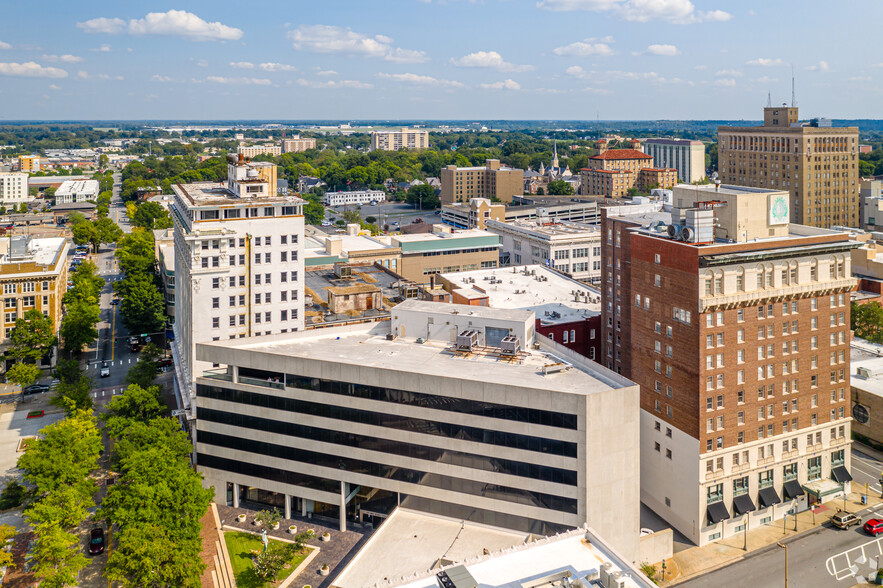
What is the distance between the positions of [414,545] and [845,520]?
42.3 metres

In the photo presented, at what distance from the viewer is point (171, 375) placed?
117 m

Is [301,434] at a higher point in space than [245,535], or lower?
higher

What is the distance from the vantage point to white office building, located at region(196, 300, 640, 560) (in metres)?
62.9

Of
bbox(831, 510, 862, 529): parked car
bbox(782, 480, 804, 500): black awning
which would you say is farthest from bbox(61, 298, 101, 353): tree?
bbox(831, 510, 862, 529): parked car

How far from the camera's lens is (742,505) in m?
72.2

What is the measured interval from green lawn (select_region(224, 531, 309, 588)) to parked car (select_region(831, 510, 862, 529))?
50674 mm

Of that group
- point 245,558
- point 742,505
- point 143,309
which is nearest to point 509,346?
point 742,505

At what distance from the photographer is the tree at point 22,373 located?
354 ft

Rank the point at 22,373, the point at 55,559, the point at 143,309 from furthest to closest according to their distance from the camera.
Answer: the point at 143,309
the point at 22,373
the point at 55,559

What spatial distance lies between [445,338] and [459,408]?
1495 centimetres

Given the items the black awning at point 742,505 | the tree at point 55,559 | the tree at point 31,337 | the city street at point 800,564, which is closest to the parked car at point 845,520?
the city street at point 800,564

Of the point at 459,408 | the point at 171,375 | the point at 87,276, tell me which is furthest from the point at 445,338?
the point at 87,276

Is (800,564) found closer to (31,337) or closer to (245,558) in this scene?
(245,558)

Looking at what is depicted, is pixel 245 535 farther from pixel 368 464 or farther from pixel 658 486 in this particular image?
pixel 658 486
